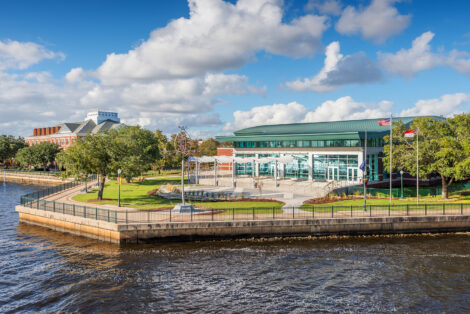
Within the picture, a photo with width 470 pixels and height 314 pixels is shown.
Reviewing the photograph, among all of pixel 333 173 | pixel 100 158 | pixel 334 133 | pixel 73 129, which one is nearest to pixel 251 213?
pixel 100 158

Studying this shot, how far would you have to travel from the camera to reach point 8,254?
2456 cm

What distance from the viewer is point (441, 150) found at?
36812mm

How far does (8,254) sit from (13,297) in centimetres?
807

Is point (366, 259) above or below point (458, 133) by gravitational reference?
below

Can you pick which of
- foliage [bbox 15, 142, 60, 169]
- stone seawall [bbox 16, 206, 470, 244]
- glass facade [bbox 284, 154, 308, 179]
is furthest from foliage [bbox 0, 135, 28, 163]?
stone seawall [bbox 16, 206, 470, 244]

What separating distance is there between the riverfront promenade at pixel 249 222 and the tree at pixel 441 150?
711cm

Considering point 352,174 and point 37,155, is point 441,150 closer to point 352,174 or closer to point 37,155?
point 352,174

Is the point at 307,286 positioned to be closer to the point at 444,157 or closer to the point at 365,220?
the point at 365,220

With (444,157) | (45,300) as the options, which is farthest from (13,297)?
(444,157)

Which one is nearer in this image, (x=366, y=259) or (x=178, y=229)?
(x=366, y=259)

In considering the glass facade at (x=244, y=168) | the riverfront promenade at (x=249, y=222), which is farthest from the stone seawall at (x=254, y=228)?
the glass facade at (x=244, y=168)

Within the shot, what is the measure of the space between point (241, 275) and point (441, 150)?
28.5 metres

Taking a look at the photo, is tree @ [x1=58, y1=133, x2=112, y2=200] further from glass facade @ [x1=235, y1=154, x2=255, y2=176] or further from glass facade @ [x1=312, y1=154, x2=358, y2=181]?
glass facade @ [x1=235, y1=154, x2=255, y2=176]

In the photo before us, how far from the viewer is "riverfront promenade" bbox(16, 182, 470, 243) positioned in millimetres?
26203
